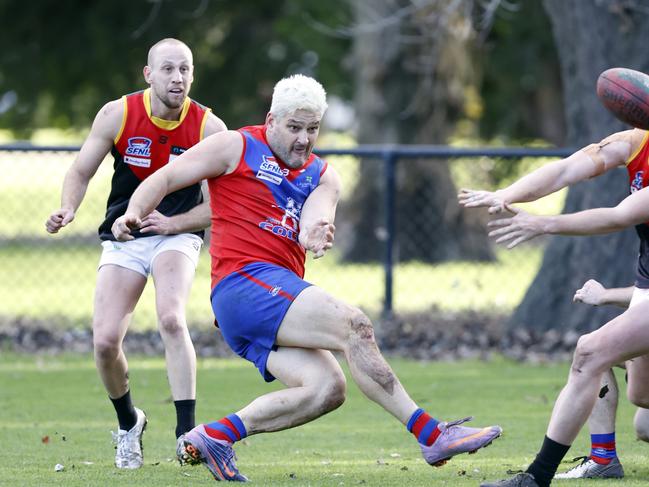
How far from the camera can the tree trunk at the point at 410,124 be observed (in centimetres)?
1875

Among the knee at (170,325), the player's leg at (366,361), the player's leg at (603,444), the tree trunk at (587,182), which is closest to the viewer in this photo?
the player's leg at (366,361)

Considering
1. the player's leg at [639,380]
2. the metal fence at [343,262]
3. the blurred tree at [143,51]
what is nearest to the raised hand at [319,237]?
the player's leg at [639,380]

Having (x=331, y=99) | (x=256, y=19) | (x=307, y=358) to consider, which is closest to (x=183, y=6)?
(x=256, y=19)

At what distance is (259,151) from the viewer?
6.26 m

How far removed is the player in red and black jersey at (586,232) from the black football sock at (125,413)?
83.5 inches

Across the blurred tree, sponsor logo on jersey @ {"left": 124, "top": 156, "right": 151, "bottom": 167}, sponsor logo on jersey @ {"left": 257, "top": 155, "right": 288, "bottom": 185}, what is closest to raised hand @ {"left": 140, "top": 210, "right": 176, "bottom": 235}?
sponsor logo on jersey @ {"left": 124, "top": 156, "right": 151, "bottom": 167}

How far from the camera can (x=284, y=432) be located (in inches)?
320

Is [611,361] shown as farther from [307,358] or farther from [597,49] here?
[597,49]

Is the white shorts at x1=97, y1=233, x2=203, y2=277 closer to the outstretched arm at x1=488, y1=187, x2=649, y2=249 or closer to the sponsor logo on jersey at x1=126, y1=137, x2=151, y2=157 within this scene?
the sponsor logo on jersey at x1=126, y1=137, x2=151, y2=157

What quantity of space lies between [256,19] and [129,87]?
11.5 ft

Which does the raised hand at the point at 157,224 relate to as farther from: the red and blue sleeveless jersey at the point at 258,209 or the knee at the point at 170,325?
the red and blue sleeveless jersey at the point at 258,209

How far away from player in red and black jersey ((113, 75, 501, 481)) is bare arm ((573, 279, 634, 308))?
2.86 feet

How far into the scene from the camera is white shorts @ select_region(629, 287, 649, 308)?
5.95 meters

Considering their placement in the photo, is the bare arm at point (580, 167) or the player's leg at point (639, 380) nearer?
the bare arm at point (580, 167)
